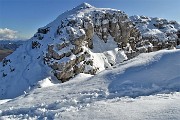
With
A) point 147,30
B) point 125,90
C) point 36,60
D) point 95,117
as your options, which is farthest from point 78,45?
point 95,117

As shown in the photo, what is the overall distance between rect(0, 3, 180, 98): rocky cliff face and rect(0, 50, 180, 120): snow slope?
1277 inches

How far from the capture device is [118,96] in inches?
644

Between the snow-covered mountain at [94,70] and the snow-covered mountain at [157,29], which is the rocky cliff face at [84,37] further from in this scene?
the snow-covered mountain at [157,29]

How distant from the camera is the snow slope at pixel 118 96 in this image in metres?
12.8

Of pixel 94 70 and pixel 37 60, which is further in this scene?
pixel 37 60

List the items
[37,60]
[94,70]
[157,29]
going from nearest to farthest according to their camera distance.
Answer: [94,70], [37,60], [157,29]

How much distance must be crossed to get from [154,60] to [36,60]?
140 ft

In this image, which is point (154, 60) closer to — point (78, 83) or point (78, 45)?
point (78, 83)

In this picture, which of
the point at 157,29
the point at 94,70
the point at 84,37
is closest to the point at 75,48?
the point at 84,37

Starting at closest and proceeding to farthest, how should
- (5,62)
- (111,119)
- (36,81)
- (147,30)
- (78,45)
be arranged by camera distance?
(111,119)
(36,81)
(78,45)
(5,62)
(147,30)

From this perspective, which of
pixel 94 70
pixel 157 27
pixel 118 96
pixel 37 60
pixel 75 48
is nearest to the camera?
pixel 118 96

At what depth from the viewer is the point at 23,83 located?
55.4 m

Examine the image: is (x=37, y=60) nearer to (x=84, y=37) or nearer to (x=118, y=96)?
(x=84, y=37)

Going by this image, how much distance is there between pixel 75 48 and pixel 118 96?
44.1 m
